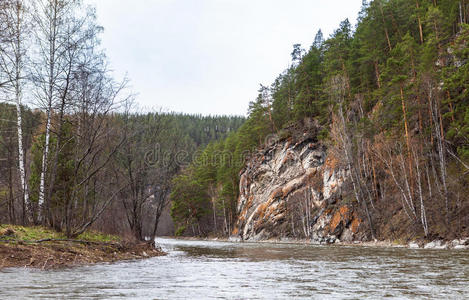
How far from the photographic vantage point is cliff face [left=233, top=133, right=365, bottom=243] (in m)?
36.9

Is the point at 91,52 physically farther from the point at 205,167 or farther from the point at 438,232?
the point at 205,167

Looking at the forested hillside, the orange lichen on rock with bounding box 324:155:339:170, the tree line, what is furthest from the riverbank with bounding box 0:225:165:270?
the orange lichen on rock with bounding box 324:155:339:170

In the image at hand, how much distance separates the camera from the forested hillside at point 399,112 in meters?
25.7

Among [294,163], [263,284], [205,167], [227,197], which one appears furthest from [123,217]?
[205,167]

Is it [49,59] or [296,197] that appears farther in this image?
[296,197]

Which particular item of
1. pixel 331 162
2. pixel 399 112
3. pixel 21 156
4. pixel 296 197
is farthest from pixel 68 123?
pixel 296 197

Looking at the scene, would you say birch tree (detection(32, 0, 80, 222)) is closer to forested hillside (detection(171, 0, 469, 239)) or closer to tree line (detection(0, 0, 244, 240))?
tree line (detection(0, 0, 244, 240))

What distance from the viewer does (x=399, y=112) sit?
3095cm

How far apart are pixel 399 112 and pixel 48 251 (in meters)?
29.2

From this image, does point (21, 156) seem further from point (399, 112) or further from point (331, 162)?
point (331, 162)

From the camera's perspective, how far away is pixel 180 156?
22.0 m

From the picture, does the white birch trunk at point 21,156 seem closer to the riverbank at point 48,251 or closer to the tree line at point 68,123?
the tree line at point 68,123

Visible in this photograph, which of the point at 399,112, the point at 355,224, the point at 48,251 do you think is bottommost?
the point at 355,224

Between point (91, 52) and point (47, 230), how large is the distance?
7355 mm
